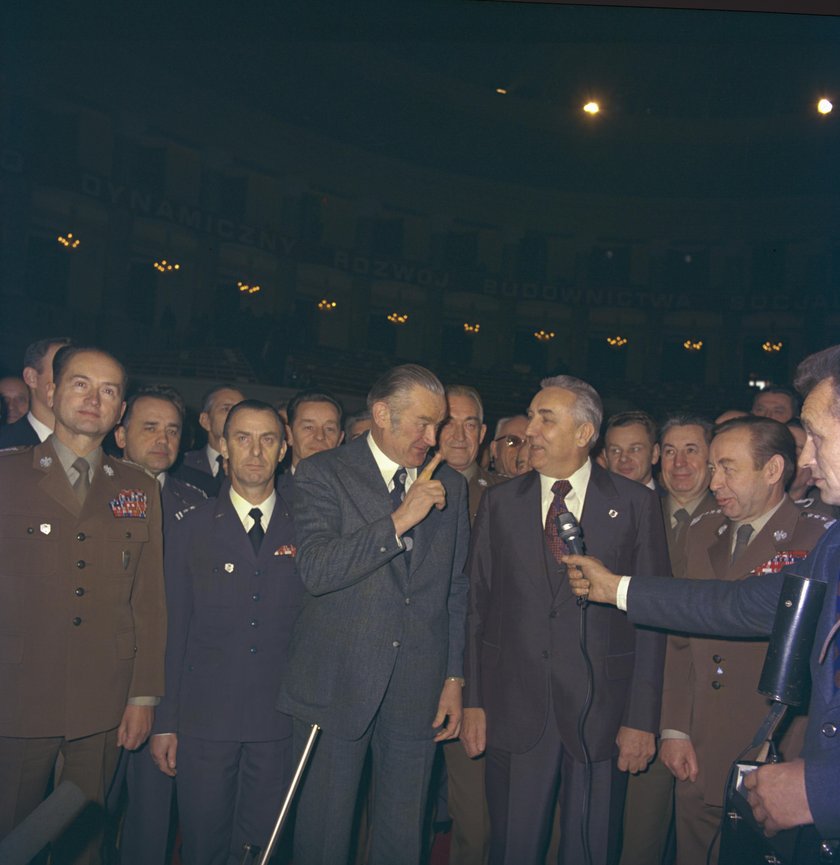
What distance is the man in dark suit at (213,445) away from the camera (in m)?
3.89

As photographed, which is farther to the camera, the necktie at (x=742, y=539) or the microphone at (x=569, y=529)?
the necktie at (x=742, y=539)

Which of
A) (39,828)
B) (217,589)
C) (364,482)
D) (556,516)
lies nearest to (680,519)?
(556,516)

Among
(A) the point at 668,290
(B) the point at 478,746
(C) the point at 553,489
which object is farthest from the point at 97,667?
(A) the point at 668,290

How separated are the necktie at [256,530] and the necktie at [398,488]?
0.49 meters

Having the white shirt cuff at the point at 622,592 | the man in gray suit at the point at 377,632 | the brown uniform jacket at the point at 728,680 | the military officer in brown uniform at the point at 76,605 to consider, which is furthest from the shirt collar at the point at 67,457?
the brown uniform jacket at the point at 728,680

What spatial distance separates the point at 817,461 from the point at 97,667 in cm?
204

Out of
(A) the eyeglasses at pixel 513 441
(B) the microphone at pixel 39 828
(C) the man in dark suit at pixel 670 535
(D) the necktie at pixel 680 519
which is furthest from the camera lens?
(A) the eyeglasses at pixel 513 441

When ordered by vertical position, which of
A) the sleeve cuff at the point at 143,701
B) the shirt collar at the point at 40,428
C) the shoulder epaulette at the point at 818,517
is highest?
the shirt collar at the point at 40,428

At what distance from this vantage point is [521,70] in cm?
1817

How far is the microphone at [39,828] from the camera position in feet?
2.50

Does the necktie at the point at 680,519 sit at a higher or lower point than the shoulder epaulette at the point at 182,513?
higher

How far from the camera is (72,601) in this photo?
2.33 meters

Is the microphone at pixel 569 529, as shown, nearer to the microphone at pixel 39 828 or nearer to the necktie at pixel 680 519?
the necktie at pixel 680 519

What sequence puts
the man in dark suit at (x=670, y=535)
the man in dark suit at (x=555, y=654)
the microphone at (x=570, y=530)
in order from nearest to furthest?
the microphone at (x=570, y=530) → the man in dark suit at (x=555, y=654) → the man in dark suit at (x=670, y=535)
